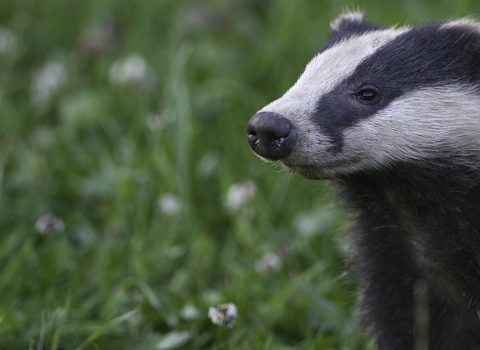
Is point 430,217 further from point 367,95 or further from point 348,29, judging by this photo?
point 348,29

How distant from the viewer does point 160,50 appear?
716cm

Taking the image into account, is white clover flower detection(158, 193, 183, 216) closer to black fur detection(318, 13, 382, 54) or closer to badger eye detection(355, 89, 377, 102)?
black fur detection(318, 13, 382, 54)

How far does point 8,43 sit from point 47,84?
0.54 metres

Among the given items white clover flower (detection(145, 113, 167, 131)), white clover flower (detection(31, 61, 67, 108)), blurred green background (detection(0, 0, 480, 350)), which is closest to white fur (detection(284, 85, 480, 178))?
blurred green background (detection(0, 0, 480, 350))

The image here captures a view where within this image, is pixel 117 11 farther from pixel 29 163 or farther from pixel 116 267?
pixel 116 267

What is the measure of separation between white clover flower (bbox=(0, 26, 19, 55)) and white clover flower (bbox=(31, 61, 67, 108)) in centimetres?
30

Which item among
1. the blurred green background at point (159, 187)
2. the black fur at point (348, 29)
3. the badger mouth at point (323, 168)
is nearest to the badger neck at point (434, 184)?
the badger mouth at point (323, 168)

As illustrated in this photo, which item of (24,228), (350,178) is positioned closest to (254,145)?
(350,178)

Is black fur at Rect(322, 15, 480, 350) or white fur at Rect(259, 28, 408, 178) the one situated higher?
white fur at Rect(259, 28, 408, 178)

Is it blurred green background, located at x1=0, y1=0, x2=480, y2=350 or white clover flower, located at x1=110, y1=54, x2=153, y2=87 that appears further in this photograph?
white clover flower, located at x1=110, y1=54, x2=153, y2=87

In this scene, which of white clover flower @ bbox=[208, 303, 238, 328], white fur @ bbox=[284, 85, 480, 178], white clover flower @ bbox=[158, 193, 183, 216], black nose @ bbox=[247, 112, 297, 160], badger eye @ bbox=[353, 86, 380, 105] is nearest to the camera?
Result: black nose @ bbox=[247, 112, 297, 160]

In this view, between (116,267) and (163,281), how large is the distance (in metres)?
0.29

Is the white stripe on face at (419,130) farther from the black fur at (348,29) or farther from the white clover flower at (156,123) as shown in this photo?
the white clover flower at (156,123)

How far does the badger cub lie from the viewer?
3.34m
